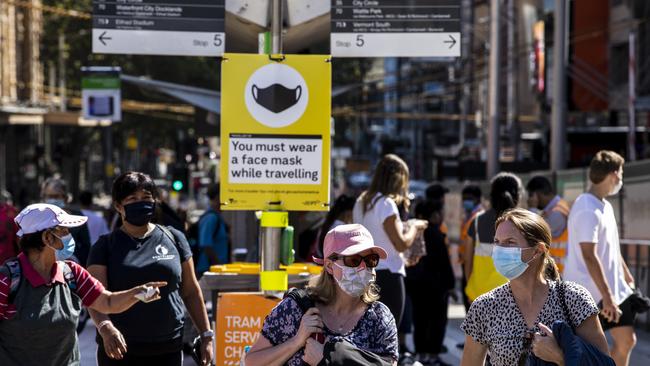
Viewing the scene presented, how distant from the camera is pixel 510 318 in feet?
15.6

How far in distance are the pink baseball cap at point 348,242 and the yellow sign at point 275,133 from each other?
7.12 ft

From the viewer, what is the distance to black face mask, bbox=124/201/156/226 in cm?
605

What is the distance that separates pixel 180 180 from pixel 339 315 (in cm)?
2092

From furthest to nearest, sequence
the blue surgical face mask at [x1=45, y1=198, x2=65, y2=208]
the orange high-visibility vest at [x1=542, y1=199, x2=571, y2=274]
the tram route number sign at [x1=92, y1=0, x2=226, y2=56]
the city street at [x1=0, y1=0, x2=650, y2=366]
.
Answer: the orange high-visibility vest at [x1=542, y1=199, x2=571, y2=274], the blue surgical face mask at [x1=45, y1=198, x2=65, y2=208], the tram route number sign at [x1=92, y1=0, x2=226, y2=56], the city street at [x1=0, y1=0, x2=650, y2=366]

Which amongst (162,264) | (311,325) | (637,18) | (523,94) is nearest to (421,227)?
(162,264)

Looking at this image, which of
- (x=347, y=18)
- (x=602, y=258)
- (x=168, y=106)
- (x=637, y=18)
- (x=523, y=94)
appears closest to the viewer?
(x=602, y=258)

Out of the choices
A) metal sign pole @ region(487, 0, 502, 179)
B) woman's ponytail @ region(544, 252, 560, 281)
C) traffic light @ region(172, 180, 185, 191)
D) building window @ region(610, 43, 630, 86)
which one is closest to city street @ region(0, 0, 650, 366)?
woman's ponytail @ region(544, 252, 560, 281)

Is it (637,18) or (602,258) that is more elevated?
(637,18)

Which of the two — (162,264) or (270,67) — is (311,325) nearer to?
(162,264)

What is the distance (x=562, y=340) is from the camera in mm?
4449

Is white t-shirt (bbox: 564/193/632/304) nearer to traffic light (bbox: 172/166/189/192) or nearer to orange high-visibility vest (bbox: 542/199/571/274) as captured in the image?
orange high-visibility vest (bbox: 542/199/571/274)

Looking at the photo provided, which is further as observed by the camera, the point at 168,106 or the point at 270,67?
the point at 168,106

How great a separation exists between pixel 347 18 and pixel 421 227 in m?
1.73

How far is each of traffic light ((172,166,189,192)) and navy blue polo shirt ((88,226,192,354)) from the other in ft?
62.0
